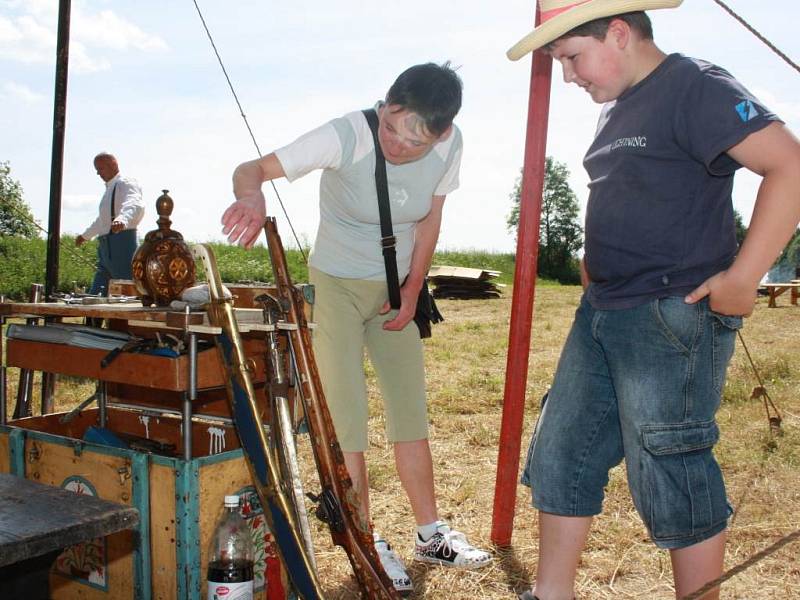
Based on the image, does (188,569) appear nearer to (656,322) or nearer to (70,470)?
(70,470)

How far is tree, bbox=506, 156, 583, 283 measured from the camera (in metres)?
45.6

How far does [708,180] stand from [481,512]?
2.19 m

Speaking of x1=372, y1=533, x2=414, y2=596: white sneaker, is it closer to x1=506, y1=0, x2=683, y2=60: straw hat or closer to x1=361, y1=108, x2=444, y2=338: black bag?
x1=361, y1=108, x2=444, y2=338: black bag

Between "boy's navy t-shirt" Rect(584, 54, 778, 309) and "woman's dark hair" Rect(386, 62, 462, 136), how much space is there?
580 mm

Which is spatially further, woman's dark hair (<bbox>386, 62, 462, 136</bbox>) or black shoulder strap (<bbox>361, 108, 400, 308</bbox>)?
black shoulder strap (<bbox>361, 108, 400, 308</bbox>)

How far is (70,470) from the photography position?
2656mm

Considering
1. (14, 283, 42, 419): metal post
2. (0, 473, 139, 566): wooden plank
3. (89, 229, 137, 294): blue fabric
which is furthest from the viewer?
(89, 229, 137, 294): blue fabric

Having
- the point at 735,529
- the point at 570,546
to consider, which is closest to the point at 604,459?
the point at 570,546

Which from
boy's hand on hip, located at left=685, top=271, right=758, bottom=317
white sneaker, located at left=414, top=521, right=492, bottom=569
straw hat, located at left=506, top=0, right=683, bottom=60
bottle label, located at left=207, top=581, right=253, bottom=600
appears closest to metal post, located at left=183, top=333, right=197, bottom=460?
bottle label, located at left=207, top=581, right=253, bottom=600

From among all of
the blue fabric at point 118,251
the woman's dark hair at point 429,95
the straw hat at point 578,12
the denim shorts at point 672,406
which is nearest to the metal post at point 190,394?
the woman's dark hair at point 429,95

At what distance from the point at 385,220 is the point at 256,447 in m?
0.92

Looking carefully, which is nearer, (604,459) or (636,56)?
(636,56)

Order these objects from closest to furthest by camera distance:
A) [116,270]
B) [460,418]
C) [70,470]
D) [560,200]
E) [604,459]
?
1. [604,459]
2. [70,470]
3. [460,418]
4. [116,270]
5. [560,200]

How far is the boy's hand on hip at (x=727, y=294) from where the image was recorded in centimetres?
181
